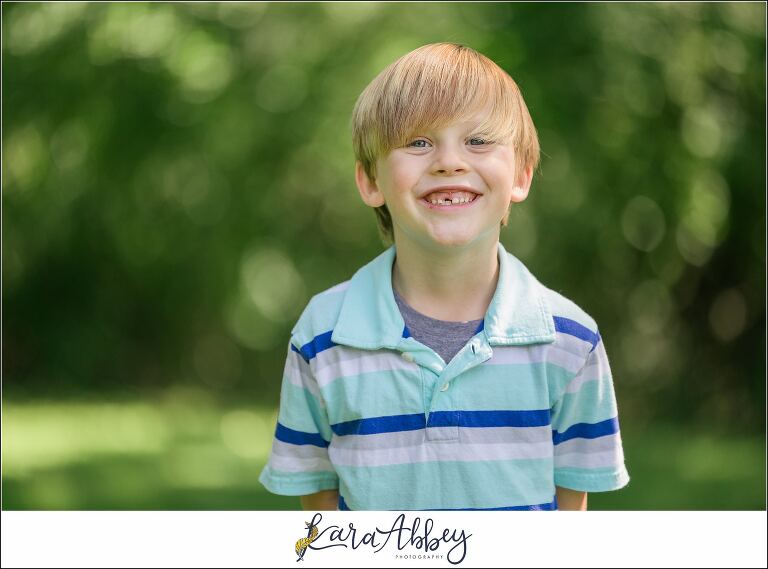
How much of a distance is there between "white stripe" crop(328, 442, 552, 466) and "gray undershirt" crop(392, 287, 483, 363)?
0.12 metres

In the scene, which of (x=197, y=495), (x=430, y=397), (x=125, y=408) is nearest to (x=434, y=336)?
(x=430, y=397)

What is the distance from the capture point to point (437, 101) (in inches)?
48.8

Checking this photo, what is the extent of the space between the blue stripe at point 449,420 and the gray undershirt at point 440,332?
0.08 m

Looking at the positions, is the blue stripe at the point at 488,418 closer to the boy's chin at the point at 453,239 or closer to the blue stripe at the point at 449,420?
the blue stripe at the point at 449,420

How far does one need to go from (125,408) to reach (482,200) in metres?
3.66

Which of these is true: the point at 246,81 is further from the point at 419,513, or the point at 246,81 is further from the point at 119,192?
the point at 419,513

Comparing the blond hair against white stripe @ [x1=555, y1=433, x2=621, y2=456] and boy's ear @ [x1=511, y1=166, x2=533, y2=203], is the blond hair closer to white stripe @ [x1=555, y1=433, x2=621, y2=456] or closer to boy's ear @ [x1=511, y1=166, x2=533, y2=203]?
boy's ear @ [x1=511, y1=166, x2=533, y2=203]

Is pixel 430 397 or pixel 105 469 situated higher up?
pixel 105 469

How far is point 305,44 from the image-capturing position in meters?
3.77

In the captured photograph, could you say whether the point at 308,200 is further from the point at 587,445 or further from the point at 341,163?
the point at 587,445

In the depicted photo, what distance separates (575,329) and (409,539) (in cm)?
37

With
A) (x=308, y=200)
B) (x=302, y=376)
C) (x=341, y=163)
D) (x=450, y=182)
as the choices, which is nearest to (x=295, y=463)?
(x=302, y=376)

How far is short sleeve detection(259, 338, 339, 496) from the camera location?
131 centimetres

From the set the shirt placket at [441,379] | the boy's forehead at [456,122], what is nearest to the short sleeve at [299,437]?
the shirt placket at [441,379]
